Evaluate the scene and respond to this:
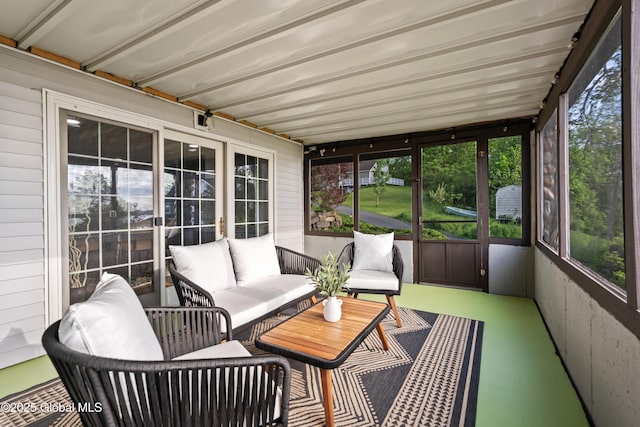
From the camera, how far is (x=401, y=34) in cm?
213

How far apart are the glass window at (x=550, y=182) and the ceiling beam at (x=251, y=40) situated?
235 cm

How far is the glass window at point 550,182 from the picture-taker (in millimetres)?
2852

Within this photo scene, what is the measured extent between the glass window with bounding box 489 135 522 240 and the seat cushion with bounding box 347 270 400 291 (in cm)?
208

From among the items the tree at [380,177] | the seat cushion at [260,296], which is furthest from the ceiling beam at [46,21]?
the tree at [380,177]

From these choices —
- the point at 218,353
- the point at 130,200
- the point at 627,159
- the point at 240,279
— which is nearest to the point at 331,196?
the point at 240,279

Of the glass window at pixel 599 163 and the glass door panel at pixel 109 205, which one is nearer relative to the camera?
the glass window at pixel 599 163

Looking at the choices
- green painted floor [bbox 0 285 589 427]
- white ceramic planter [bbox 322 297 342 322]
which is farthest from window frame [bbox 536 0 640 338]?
white ceramic planter [bbox 322 297 342 322]

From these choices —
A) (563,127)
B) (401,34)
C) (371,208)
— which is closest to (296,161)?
(371,208)

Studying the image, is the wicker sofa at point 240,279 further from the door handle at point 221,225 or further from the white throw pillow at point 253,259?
the door handle at point 221,225

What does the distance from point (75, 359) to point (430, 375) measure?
2.09m

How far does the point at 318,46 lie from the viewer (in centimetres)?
231

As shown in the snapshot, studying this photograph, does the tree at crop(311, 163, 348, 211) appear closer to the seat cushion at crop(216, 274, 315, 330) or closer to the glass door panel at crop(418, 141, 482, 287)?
the glass door panel at crop(418, 141, 482, 287)

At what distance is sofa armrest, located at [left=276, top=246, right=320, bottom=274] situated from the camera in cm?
351

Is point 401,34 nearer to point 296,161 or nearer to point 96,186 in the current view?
point 96,186
